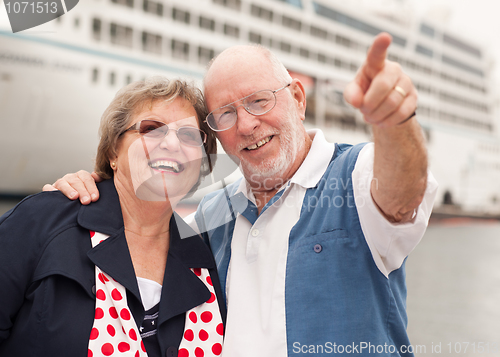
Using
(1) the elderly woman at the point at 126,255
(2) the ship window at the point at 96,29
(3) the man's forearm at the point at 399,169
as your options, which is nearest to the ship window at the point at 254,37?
(2) the ship window at the point at 96,29

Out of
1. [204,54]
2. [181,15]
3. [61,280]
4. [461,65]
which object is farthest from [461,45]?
[61,280]

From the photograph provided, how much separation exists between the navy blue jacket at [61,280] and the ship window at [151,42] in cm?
1471

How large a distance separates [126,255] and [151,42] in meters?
15.0

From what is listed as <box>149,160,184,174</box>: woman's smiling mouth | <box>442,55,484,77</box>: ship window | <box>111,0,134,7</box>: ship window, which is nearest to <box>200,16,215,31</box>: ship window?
<box>111,0,134,7</box>: ship window

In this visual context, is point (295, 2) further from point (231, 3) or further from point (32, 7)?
point (32, 7)

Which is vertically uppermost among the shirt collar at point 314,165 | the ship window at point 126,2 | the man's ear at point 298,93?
the man's ear at point 298,93

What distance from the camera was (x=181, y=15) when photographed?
627 inches

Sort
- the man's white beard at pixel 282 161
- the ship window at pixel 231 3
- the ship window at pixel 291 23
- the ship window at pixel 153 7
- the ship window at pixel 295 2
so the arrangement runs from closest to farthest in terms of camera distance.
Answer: the man's white beard at pixel 282 161 < the ship window at pixel 153 7 < the ship window at pixel 231 3 < the ship window at pixel 291 23 < the ship window at pixel 295 2

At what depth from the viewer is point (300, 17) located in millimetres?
20328

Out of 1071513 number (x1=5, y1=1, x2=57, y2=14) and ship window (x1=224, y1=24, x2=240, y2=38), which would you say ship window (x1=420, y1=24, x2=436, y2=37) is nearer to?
ship window (x1=224, y1=24, x2=240, y2=38)

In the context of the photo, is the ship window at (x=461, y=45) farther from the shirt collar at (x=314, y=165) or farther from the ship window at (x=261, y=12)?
the shirt collar at (x=314, y=165)

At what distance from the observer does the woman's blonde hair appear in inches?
74.5

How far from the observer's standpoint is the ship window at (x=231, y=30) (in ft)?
57.2

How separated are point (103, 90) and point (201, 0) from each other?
5.71m
